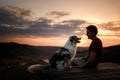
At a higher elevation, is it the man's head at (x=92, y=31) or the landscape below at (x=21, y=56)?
the man's head at (x=92, y=31)

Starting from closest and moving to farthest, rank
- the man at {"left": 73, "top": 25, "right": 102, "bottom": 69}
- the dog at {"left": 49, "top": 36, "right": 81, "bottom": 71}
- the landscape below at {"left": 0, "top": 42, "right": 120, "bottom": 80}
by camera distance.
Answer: the man at {"left": 73, "top": 25, "right": 102, "bottom": 69}, the dog at {"left": 49, "top": 36, "right": 81, "bottom": 71}, the landscape below at {"left": 0, "top": 42, "right": 120, "bottom": 80}

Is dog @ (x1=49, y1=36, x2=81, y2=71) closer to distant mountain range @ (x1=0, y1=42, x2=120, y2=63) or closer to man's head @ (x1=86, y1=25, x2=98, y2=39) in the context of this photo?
man's head @ (x1=86, y1=25, x2=98, y2=39)

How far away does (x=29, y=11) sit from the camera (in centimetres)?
540

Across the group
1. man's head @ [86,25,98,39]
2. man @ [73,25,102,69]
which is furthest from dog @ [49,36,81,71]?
man's head @ [86,25,98,39]

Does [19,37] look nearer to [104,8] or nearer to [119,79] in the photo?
[104,8]

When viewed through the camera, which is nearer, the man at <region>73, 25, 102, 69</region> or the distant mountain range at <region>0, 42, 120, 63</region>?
the man at <region>73, 25, 102, 69</region>

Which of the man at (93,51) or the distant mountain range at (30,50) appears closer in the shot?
the man at (93,51)

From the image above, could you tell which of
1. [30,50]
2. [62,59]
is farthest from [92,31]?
[30,50]

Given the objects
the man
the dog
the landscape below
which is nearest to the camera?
the man

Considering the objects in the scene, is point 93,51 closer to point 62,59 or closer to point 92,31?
point 92,31

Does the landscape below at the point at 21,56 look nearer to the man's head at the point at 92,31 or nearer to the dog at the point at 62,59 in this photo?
the dog at the point at 62,59

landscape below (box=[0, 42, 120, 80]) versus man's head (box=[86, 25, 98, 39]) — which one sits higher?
man's head (box=[86, 25, 98, 39])

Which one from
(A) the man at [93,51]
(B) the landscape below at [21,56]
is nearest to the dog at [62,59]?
(A) the man at [93,51]

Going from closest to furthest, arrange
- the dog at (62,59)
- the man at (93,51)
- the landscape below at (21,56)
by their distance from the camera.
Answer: the man at (93,51)
the dog at (62,59)
the landscape below at (21,56)
